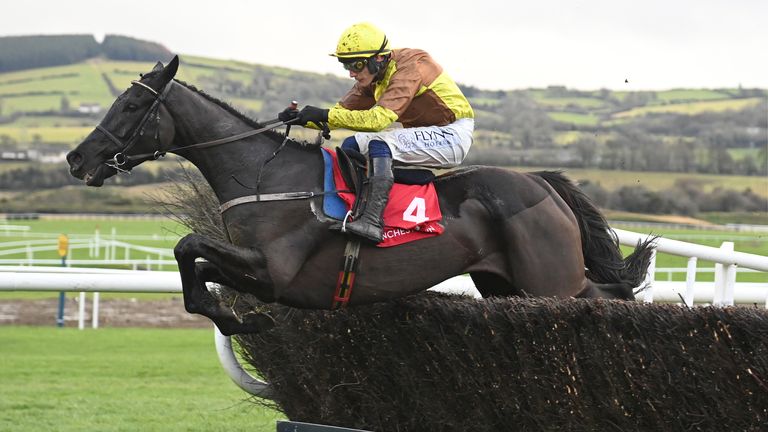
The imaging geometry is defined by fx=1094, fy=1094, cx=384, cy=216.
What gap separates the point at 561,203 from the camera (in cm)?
577

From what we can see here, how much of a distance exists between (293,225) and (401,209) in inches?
20.7

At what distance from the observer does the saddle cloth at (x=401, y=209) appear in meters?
5.25

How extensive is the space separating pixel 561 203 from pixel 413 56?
1112 millimetres

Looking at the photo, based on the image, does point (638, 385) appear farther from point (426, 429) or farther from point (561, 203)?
point (561, 203)

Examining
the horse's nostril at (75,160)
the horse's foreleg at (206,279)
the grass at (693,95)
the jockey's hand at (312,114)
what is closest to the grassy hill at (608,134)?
the grass at (693,95)

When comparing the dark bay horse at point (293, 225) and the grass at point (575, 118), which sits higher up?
the dark bay horse at point (293, 225)

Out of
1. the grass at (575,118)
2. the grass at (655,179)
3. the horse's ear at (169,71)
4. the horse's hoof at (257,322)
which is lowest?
the grass at (655,179)

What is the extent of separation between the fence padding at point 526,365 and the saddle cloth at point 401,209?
1.07ft

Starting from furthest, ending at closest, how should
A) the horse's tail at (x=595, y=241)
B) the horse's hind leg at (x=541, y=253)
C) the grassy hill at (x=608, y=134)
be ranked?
1. the grassy hill at (x=608, y=134)
2. the horse's tail at (x=595, y=241)
3. the horse's hind leg at (x=541, y=253)

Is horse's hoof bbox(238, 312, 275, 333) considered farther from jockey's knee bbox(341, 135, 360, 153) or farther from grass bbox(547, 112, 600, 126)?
grass bbox(547, 112, 600, 126)

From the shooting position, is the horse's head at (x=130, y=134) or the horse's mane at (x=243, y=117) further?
the horse's mane at (x=243, y=117)

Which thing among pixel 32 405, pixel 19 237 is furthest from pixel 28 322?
pixel 19 237

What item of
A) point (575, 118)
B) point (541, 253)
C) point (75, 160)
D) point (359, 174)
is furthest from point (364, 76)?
point (575, 118)

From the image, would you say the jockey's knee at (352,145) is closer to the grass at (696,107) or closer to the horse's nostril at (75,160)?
the horse's nostril at (75,160)
